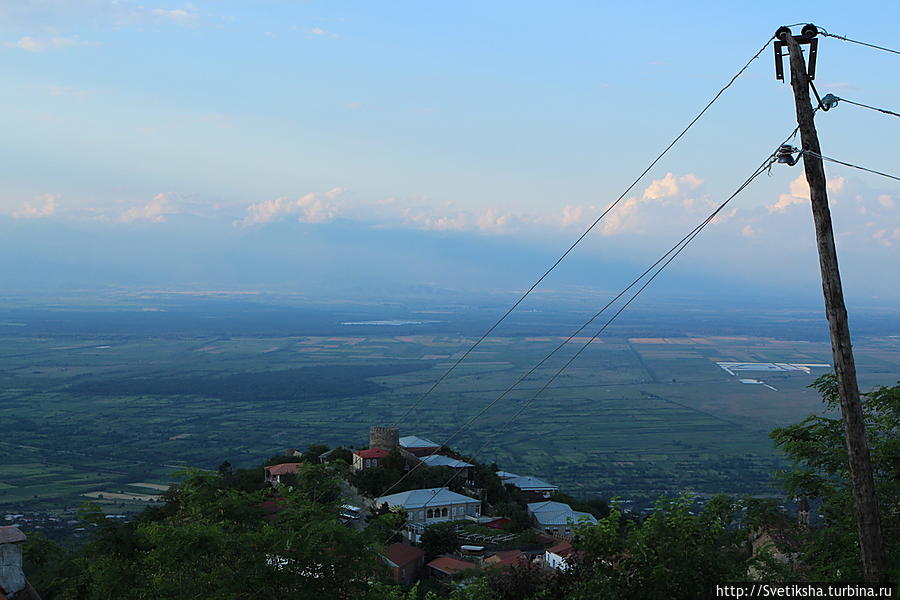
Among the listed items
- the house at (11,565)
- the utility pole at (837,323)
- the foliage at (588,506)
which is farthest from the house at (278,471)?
the utility pole at (837,323)

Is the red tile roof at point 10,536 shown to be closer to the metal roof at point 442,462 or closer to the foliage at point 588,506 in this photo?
the metal roof at point 442,462

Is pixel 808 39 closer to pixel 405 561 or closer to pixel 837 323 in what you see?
pixel 837 323

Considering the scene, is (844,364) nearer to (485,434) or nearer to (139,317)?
(485,434)

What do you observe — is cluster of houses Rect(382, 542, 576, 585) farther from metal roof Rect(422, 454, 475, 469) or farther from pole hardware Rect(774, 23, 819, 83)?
pole hardware Rect(774, 23, 819, 83)

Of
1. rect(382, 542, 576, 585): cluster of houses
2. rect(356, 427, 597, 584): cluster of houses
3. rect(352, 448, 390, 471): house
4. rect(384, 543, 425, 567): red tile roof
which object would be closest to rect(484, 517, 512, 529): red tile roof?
rect(356, 427, 597, 584): cluster of houses

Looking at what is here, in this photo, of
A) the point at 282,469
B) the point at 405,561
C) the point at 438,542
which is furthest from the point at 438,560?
the point at 282,469

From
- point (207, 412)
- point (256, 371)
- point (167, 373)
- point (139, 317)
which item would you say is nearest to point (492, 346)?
point (256, 371)
